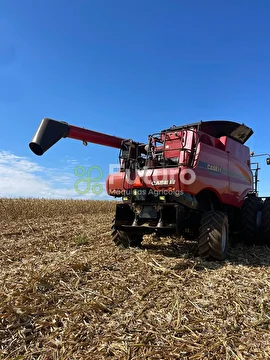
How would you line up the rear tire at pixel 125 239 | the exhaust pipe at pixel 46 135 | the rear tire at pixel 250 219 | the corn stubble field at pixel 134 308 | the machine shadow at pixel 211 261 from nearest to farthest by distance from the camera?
1. the corn stubble field at pixel 134 308
2. the exhaust pipe at pixel 46 135
3. the machine shadow at pixel 211 261
4. the rear tire at pixel 125 239
5. the rear tire at pixel 250 219

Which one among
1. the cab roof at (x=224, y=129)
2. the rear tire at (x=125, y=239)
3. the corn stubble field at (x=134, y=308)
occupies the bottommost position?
the corn stubble field at (x=134, y=308)

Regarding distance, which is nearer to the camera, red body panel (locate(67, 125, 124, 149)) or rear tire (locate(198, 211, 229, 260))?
rear tire (locate(198, 211, 229, 260))

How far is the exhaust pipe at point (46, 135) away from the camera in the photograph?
16.5 feet

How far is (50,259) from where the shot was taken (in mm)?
5789

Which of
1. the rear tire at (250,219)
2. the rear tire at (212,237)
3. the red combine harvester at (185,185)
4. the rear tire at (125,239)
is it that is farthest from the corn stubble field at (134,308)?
the rear tire at (250,219)

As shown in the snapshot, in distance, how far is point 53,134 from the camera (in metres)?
5.27

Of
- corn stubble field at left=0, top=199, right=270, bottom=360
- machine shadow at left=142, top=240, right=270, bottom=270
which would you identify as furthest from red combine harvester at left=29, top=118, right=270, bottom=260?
corn stubble field at left=0, top=199, right=270, bottom=360

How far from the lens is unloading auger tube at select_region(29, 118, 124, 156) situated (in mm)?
5035

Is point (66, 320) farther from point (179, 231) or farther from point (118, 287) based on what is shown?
point (179, 231)

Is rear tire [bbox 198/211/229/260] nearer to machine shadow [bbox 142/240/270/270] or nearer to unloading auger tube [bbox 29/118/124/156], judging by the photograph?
machine shadow [bbox 142/240/270/270]

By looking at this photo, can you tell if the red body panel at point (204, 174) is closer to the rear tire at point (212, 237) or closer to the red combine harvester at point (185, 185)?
the red combine harvester at point (185, 185)

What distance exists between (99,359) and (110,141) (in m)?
4.77

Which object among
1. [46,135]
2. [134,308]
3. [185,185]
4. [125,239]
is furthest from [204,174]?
[134,308]

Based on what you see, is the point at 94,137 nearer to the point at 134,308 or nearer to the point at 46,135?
the point at 46,135
